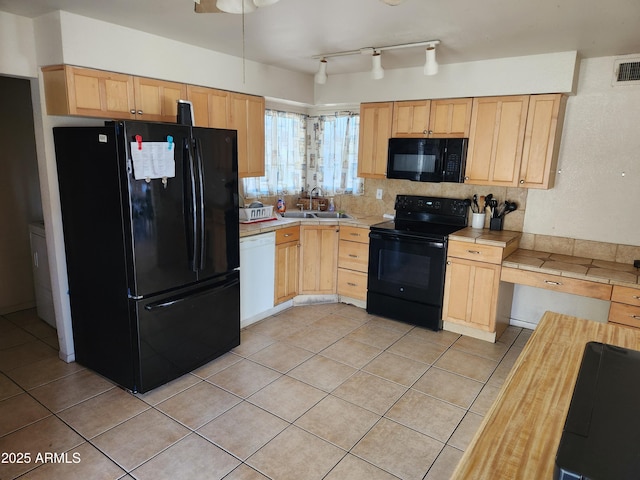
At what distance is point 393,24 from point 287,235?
6.99 feet

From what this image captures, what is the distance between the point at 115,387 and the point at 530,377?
8.65 feet

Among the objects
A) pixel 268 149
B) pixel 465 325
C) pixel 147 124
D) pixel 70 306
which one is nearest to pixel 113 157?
pixel 147 124

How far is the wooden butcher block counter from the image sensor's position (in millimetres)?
953

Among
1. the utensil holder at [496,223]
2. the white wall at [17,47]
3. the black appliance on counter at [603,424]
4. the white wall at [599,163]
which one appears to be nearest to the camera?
the black appliance on counter at [603,424]

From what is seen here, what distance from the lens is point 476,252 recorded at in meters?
3.59

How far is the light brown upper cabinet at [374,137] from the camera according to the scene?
421 cm

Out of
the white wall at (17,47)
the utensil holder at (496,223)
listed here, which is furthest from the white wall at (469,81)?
the white wall at (17,47)

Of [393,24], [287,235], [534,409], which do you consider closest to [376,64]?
[393,24]

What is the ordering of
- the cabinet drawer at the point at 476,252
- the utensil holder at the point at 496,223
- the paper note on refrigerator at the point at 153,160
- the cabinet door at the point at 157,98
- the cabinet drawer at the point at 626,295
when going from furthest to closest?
the utensil holder at the point at 496,223 → the cabinet drawer at the point at 476,252 → the cabinet door at the point at 157,98 → the cabinet drawer at the point at 626,295 → the paper note on refrigerator at the point at 153,160

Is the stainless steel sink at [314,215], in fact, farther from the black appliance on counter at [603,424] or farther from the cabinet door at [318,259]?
the black appliance on counter at [603,424]

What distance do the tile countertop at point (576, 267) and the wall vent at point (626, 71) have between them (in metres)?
1.44

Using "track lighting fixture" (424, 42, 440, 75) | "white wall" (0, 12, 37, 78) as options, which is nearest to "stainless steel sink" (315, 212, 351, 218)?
"track lighting fixture" (424, 42, 440, 75)

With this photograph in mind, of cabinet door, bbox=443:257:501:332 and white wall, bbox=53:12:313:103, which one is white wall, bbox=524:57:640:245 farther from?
white wall, bbox=53:12:313:103

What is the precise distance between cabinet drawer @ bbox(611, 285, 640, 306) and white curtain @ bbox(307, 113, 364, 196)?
262 cm
